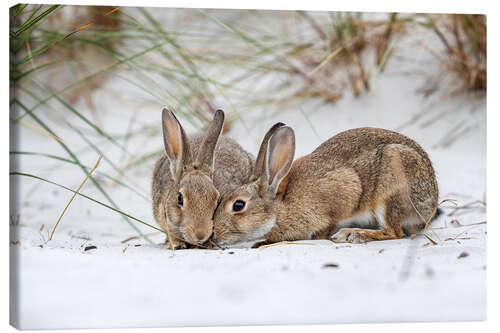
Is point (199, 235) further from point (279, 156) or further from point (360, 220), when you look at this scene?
point (360, 220)

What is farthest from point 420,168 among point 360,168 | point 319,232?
point 319,232

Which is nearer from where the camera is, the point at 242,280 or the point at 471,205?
the point at 242,280

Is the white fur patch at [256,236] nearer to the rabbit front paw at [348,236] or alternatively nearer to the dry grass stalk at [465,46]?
the rabbit front paw at [348,236]

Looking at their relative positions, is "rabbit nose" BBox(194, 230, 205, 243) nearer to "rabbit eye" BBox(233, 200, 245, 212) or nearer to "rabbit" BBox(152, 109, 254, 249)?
"rabbit" BBox(152, 109, 254, 249)

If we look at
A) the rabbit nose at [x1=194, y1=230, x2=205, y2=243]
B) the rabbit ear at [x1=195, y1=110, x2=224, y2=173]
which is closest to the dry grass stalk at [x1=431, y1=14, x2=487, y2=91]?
the rabbit ear at [x1=195, y1=110, x2=224, y2=173]

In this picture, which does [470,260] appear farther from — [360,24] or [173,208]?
[360,24]

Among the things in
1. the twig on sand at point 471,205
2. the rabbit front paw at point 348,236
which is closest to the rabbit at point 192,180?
the rabbit front paw at point 348,236

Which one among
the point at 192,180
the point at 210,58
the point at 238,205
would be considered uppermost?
the point at 210,58

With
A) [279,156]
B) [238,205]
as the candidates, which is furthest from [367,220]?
[238,205]
